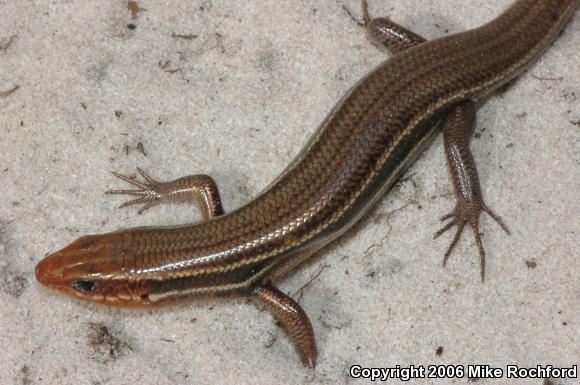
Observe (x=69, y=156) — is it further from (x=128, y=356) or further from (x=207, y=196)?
(x=128, y=356)

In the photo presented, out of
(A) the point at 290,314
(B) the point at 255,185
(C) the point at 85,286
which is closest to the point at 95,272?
(C) the point at 85,286

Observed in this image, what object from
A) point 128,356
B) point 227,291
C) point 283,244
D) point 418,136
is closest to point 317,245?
point 283,244

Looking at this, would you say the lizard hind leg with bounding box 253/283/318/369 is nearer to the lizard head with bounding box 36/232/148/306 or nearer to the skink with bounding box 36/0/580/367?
the skink with bounding box 36/0/580/367

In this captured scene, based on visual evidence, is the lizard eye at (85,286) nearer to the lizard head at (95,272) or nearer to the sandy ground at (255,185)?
the lizard head at (95,272)

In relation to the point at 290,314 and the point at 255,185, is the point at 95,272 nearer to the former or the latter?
the point at 290,314

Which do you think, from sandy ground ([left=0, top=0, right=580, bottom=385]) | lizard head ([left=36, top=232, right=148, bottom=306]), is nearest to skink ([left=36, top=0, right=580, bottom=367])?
lizard head ([left=36, top=232, right=148, bottom=306])

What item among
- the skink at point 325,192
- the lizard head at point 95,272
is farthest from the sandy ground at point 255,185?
the lizard head at point 95,272
